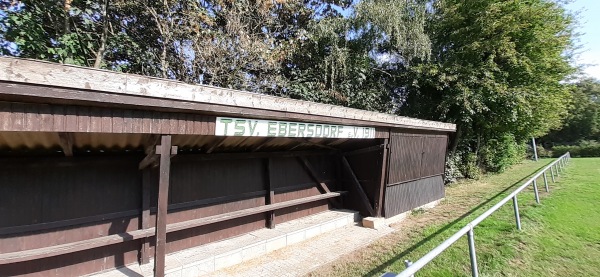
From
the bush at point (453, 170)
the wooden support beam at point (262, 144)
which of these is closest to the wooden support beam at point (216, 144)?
the wooden support beam at point (262, 144)

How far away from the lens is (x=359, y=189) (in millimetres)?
7984

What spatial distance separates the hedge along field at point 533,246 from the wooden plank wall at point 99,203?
3118 mm

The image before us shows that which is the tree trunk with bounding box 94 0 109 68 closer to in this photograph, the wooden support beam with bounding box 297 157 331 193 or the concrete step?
the wooden support beam with bounding box 297 157 331 193

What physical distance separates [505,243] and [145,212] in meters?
5.74

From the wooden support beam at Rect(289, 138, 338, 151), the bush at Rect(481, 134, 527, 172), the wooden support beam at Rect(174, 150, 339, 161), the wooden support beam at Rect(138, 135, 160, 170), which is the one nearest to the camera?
the wooden support beam at Rect(138, 135, 160, 170)

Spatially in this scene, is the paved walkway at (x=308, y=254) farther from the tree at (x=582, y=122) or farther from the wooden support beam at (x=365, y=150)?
the tree at (x=582, y=122)

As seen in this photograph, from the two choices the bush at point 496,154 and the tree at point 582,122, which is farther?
the tree at point 582,122

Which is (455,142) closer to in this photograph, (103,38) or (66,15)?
(103,38)

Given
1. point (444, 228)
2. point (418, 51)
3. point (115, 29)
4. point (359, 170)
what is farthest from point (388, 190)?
point (115, 29)

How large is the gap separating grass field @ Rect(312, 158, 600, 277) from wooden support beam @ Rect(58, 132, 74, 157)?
146 inches

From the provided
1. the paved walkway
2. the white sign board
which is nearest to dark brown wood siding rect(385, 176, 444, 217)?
the paved walkway

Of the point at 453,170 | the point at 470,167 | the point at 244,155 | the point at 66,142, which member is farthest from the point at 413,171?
the point at 470,167

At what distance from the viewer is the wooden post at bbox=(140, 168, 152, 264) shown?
4801 mm

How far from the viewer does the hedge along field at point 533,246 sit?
472cm
